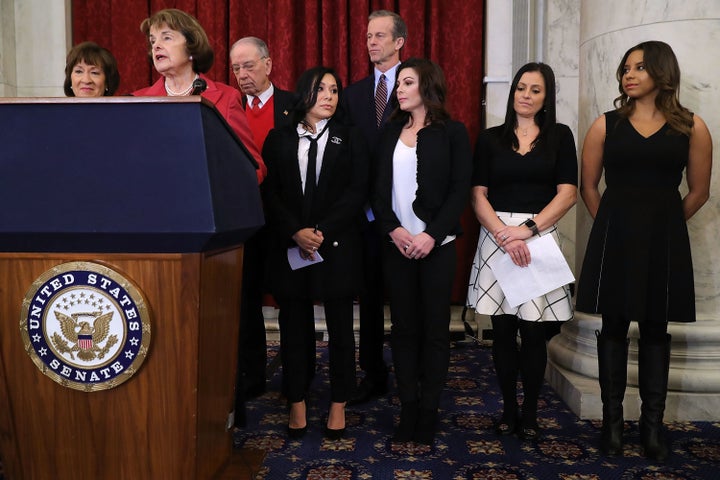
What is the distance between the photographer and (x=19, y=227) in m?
1.14

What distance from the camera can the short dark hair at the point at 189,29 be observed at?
75.2 inches

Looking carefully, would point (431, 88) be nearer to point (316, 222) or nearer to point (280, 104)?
point (316, 222)

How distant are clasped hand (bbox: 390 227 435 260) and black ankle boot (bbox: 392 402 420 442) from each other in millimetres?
562

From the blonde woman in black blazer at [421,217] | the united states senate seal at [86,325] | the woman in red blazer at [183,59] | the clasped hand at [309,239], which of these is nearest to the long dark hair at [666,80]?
the blonde woman in black blazer at [421,217]

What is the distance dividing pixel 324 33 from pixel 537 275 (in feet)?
7.72

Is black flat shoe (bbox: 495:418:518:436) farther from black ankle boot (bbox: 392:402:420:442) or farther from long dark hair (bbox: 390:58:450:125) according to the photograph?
long dark hair (bbox: 390:58:450:125)

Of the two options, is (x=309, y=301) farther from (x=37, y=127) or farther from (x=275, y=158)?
(x=37, y=127)

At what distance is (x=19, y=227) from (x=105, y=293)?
196 millimetres

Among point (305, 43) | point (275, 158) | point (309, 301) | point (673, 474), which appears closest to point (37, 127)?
point (275, 158)

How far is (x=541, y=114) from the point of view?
7.54 ft

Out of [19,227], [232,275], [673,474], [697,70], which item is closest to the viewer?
[19,227]

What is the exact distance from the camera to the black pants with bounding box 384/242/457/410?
2221 millimetres

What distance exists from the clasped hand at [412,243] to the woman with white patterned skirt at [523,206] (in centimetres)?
29

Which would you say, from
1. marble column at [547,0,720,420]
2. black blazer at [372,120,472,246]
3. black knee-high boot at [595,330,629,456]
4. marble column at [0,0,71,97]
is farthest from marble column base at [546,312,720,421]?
marble column at [0,0,71,97]
